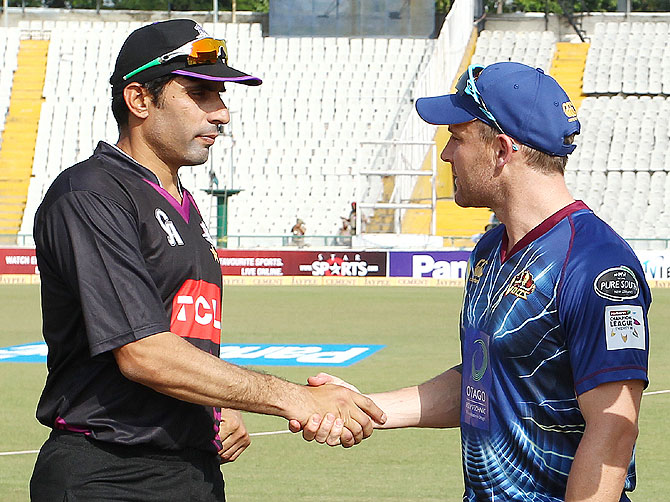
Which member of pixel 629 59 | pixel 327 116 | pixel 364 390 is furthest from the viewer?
pixel 629 59

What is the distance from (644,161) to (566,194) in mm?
38157

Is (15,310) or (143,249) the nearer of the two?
(143,249)

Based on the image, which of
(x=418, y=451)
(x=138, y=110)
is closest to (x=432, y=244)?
(x=418, y=451)

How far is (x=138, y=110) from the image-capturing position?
13.3 ft

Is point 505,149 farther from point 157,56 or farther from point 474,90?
point 157,56

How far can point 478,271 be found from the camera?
12.1 feet

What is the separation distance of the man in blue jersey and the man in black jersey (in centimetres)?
83

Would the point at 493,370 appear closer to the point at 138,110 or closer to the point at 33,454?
the point at 138,110

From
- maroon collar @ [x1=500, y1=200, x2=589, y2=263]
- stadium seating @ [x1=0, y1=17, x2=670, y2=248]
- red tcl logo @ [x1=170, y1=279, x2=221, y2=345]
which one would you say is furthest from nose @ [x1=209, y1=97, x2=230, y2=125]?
stadium seating @ [x1=0, y1=17, x2=670, y2=248]

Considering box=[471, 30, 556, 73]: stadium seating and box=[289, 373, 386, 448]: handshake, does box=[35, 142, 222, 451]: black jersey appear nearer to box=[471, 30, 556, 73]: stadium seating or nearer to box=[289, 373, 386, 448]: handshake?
box=[289, 373, 386, 448]: handshake

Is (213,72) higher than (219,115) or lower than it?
higher

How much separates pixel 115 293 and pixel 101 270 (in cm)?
8

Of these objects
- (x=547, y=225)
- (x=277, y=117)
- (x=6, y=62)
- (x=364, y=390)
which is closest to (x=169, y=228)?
(x=547, y=225)

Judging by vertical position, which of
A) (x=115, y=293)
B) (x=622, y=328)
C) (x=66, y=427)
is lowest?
(x=66, y=427)
